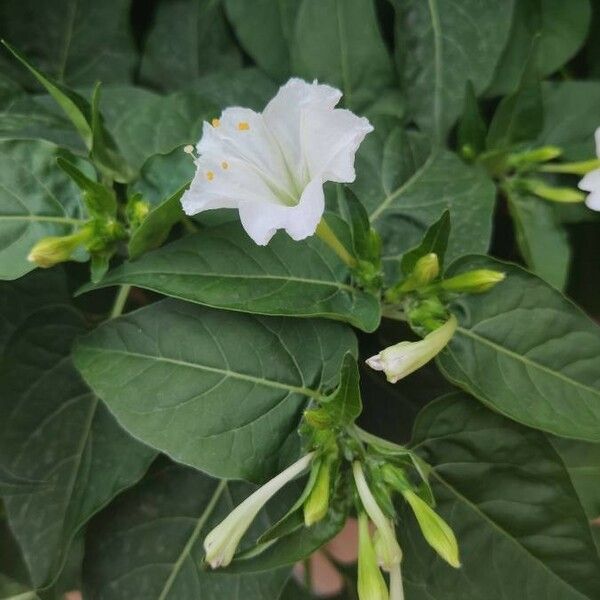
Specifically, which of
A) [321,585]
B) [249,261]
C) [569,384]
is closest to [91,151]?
[249,261]

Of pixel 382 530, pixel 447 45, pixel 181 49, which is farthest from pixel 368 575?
pixel 181 49

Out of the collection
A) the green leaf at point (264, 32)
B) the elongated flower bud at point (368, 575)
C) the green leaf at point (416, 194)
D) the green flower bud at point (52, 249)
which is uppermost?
the green leaf at point (264, 32)

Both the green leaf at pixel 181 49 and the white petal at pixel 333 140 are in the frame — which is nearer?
the white petal at pixel 333 140

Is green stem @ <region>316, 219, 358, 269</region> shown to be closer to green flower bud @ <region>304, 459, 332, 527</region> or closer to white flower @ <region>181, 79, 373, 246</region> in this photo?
white flower @ <region>181, 79, 373, 246</region>

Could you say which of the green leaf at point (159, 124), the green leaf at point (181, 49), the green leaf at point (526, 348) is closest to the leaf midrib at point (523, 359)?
the green leaf at point (526, 348)

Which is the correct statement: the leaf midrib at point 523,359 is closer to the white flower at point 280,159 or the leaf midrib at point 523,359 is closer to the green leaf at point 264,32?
the white flower at point 280,159

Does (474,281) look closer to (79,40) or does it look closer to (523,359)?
(523,359)
